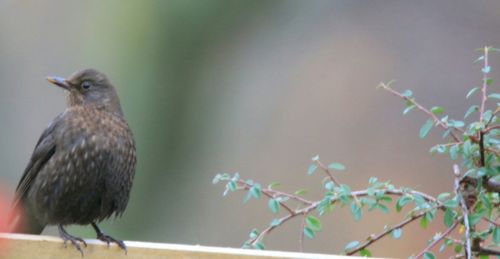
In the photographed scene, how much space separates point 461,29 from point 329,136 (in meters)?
1.17

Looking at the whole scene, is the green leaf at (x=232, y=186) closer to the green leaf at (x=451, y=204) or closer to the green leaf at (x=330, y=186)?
the green leaf at (x=330, y=186)

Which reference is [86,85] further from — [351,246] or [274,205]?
[351,246]

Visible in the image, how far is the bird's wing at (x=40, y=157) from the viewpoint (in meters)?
3.87

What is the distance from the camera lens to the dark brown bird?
12.4 ft

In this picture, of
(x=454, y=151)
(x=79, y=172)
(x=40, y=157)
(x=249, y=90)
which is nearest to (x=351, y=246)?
(x=454, y=151)

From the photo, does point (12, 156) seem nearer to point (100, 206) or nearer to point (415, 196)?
point (100, 206)

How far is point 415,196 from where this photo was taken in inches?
121

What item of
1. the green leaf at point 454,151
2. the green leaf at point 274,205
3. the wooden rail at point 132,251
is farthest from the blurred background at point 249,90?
the green leaf at point 454,151

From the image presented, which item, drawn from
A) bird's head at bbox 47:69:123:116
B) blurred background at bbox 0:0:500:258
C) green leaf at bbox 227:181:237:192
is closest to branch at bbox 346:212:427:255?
green leaf at bbox 227:181:237:192

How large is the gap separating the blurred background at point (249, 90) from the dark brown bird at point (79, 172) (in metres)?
2.13

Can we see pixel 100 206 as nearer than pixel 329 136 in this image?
Yes

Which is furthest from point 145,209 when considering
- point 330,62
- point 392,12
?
point 392,12

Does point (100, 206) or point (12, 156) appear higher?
point (100, 206)

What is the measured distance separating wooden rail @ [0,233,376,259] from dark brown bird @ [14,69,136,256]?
1.60ft
